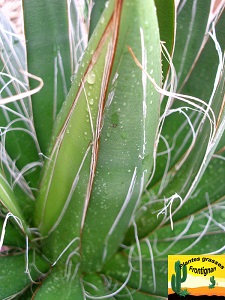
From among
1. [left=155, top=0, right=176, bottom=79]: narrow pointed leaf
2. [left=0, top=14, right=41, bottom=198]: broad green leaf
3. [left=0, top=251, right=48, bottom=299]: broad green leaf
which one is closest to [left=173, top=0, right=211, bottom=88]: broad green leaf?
[left=155, top=0, right=176, bottom=79]: narrow pointed leaf

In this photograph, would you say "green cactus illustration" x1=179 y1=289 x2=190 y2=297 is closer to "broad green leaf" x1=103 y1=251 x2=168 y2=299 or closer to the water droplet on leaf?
"broad green leaf" x1=103 y1=251 x2=168 y2=299

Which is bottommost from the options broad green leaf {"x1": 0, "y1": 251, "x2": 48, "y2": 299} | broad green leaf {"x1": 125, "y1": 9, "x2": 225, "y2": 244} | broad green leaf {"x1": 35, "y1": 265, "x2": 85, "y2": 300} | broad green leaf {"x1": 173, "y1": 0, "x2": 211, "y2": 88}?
broad green leaf {"x1": 35, "y1": 265, "x2": 85, "y2": 300}

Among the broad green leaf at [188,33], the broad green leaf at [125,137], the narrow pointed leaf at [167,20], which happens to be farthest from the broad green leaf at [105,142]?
the broad green leaf at [188,33]

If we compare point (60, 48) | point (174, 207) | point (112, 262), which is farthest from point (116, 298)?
point (60, 48)

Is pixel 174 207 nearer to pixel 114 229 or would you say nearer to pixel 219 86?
pixel 114 229

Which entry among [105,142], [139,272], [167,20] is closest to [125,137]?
[105,142]

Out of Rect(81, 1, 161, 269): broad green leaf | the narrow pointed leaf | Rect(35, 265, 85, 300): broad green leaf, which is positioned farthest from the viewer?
Rect(35, 265, 85, 300): broad green leaf

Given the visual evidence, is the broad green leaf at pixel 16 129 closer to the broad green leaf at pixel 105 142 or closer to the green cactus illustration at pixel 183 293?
the broad green leaf at pixel 105 142

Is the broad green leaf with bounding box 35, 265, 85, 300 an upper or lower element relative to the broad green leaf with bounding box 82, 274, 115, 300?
upper
